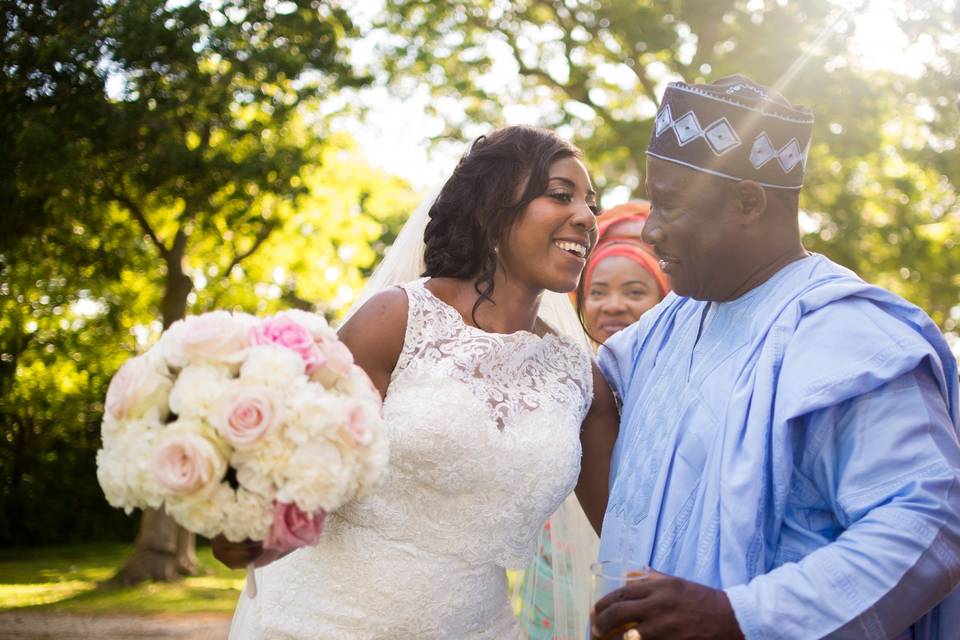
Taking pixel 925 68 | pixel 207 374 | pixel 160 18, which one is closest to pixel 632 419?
pixel 207 374

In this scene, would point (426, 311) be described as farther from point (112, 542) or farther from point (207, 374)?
point (112, 542)

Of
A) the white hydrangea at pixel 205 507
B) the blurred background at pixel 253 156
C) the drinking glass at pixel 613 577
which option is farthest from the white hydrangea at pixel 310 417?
the blurred background at pixel 253 156

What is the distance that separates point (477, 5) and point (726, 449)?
20.3 metres

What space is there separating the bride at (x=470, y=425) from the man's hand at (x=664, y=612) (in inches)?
49.6

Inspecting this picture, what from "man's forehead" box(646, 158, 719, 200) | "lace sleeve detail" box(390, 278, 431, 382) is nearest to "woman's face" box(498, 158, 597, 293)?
"lace sleeve detail" box(390, 278, 431, 382)

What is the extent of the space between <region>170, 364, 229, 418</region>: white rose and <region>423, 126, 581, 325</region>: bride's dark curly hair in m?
1.64

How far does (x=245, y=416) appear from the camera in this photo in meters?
2.63

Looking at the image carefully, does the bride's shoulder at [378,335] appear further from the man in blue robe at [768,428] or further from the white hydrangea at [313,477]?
the white hydrangea at [313,477]

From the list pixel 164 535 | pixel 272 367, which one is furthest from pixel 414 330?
pixel 164 535

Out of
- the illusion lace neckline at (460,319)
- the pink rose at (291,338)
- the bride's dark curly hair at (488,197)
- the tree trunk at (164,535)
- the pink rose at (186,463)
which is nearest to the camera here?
the pink rose at (186,463)

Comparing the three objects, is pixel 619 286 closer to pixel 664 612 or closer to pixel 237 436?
pixel 664 612

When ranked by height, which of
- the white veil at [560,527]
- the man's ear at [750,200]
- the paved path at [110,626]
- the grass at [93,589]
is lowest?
the grass at [93,589]

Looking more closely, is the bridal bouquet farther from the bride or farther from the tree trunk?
the tree trunk

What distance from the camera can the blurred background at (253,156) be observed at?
14.5 metres
